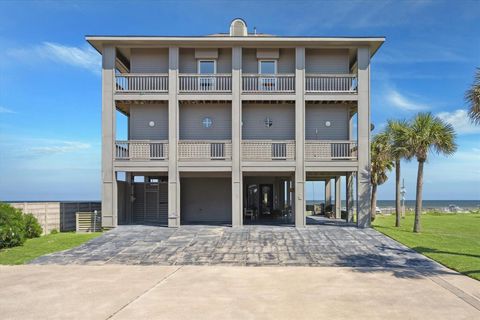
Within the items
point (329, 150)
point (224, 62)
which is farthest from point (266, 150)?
point (224, 62)

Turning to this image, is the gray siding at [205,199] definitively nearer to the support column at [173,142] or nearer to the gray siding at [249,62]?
the support column at [173,142]

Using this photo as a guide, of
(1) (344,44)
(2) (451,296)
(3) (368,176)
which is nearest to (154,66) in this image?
(1) (344,44)

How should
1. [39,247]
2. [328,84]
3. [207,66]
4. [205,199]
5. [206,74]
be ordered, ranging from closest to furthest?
[39,247], [206,74], [328,84], [207,66], [205,199]

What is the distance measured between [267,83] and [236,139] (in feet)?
11.4

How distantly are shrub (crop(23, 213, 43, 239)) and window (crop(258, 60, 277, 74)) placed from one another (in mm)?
13228

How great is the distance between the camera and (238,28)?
22328 millimetres

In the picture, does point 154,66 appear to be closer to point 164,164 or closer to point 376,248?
point 164,164

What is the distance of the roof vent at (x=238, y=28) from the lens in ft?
73.0

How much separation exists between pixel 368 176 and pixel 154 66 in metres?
12.4

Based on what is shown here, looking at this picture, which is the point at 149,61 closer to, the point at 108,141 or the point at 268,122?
the point at 108,141

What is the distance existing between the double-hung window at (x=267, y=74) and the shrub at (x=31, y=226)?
494 inches

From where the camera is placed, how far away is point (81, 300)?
358 inches

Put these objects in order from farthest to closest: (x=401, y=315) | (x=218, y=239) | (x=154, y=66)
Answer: (x=154, y=66), (x=218, y=239), (x=401, y=315)

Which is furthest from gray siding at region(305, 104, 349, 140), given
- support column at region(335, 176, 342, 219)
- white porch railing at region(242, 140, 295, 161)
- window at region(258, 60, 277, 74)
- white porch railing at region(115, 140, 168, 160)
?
white porch railing at region(115, 140, 168, 160)
